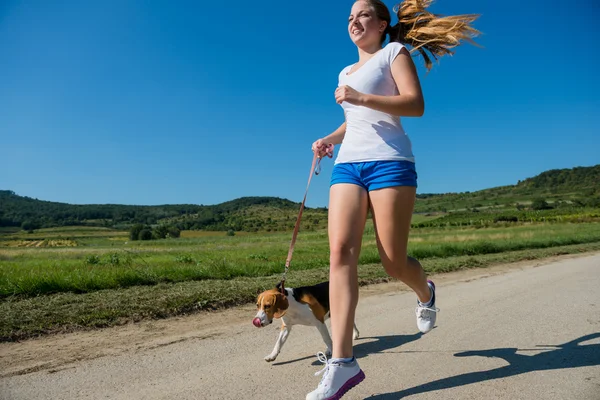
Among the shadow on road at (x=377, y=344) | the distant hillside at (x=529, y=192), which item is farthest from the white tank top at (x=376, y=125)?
the distant hillside at (x=529, y=192)

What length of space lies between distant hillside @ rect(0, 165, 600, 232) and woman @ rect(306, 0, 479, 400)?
95.8 m

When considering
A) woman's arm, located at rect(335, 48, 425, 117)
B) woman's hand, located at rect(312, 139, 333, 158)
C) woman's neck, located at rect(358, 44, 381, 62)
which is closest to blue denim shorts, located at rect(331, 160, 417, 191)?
woman's arm, located at rect(335, 48, 425, 117)

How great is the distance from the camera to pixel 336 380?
3029mm

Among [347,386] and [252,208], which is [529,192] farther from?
[347,386]

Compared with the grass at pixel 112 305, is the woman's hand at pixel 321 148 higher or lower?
higher

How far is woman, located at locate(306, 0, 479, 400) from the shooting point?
126 inches

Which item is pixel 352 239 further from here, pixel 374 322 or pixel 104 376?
pixel 374 322

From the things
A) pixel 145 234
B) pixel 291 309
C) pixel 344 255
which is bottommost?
pixel 291 309

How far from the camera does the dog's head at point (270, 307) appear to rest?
4.01m

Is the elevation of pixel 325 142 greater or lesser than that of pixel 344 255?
greater

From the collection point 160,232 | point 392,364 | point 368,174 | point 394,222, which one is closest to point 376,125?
point 368,174

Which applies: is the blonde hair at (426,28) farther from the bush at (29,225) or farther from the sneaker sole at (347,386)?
the bush at (29,225)

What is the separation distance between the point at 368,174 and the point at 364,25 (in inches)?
48.4

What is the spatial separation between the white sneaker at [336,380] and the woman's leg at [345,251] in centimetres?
18
